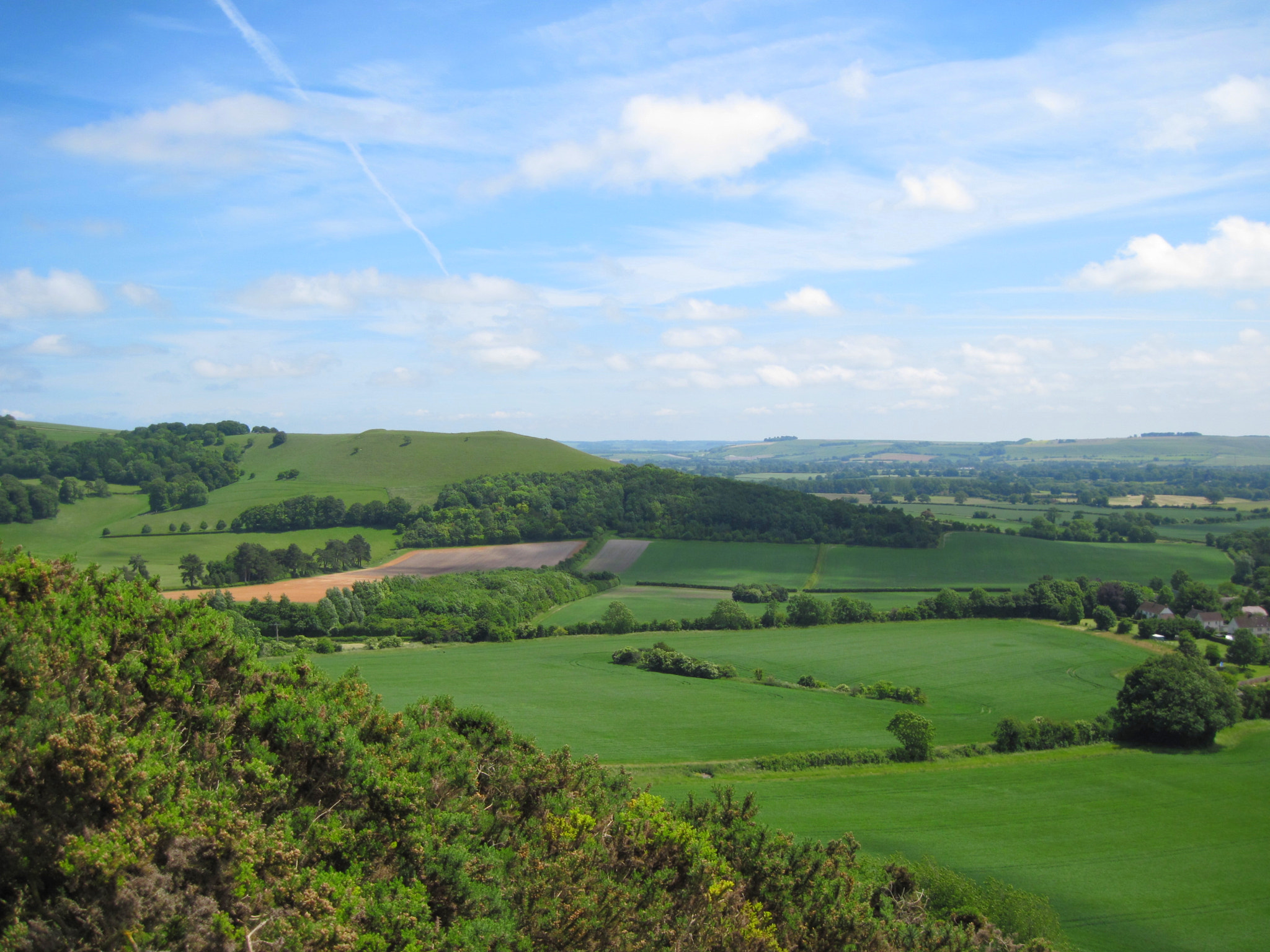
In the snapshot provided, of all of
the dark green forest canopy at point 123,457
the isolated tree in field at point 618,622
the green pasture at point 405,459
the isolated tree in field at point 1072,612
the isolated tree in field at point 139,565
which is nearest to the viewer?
the isolated tree in field at point 139,565

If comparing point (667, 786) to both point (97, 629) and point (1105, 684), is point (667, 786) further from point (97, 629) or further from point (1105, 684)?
point (1105, 684)

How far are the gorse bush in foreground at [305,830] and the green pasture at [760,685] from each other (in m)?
20.8

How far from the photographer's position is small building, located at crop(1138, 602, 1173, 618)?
73562 millimetres

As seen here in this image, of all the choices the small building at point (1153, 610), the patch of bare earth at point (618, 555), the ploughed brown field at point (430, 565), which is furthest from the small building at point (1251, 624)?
the ploughed brown field at point (430, 565)

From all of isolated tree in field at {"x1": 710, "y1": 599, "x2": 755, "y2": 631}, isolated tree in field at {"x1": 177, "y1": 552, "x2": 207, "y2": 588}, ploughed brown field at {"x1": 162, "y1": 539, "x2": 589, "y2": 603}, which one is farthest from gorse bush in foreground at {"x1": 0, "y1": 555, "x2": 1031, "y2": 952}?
isolated tree in field at {"x1": 177, "y1": 552, "x2": 207, "y2": 588}

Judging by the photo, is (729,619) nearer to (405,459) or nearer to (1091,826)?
(1091,826)

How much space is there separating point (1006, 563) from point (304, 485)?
96.2 m

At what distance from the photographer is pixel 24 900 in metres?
8.88

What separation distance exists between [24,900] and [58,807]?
3.36ft

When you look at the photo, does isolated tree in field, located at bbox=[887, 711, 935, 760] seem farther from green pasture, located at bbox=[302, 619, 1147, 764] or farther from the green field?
the green field

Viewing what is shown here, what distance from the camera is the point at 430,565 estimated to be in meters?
87.9

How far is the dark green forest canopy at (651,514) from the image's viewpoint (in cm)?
10200

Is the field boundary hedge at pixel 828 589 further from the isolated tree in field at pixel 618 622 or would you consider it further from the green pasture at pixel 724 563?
the isolated tree in field at pixel 618 622

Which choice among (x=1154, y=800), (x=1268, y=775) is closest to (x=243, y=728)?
(x=1154, y=800)
